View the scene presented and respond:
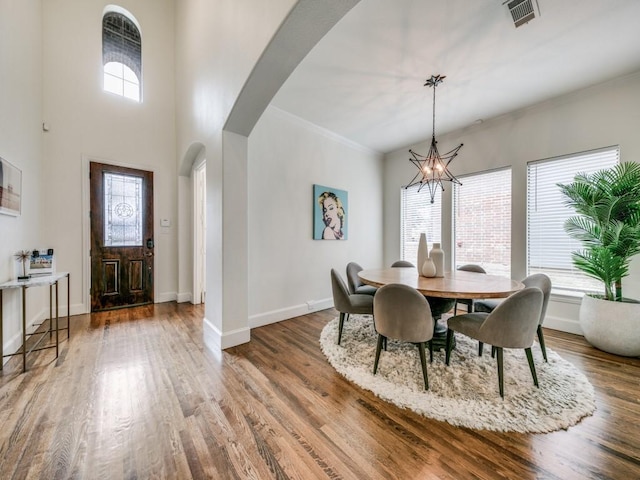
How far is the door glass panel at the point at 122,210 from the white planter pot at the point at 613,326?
6.16 meters

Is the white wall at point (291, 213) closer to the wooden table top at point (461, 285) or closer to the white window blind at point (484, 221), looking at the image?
the wooden table top at point (461, 285)

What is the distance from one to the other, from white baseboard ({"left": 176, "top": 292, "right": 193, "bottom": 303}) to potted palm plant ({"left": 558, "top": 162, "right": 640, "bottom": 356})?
5.53 metres

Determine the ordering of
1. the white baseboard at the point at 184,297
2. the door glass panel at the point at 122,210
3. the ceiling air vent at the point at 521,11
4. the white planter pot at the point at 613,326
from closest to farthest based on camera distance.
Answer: the ceiling air vent at the point at 521,11, the white planter pot at the point at 613,326, the door glass panel at the point at 122,210, the white baseboard at the point at 184,297

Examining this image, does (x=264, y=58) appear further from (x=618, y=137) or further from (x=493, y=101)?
(x=618, y=137)

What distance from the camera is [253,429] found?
156 cm

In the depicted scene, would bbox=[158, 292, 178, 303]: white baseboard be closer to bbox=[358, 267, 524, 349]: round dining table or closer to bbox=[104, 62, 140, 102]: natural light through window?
bbox=[104, 62, 140, 102]: natural light through window

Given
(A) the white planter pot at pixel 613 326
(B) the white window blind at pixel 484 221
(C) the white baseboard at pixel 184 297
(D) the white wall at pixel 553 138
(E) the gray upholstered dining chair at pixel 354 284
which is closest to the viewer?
(A) the white planter pot at pixel 613 326

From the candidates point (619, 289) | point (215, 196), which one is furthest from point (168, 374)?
point (619, 289)

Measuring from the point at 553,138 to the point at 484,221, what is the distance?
4.35 feet

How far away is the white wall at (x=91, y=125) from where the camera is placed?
357cm

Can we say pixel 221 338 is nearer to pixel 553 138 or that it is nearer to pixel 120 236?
pixel 120 236

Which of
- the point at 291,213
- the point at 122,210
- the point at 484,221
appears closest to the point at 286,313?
the point at 291,213

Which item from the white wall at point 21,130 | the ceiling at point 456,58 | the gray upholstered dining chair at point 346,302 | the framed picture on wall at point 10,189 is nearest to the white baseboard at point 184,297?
the white wall at point 21,130

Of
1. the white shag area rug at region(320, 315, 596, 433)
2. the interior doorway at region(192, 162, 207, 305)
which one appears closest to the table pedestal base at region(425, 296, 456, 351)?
the white shag area rug at region(320, 315, 596, 433)
